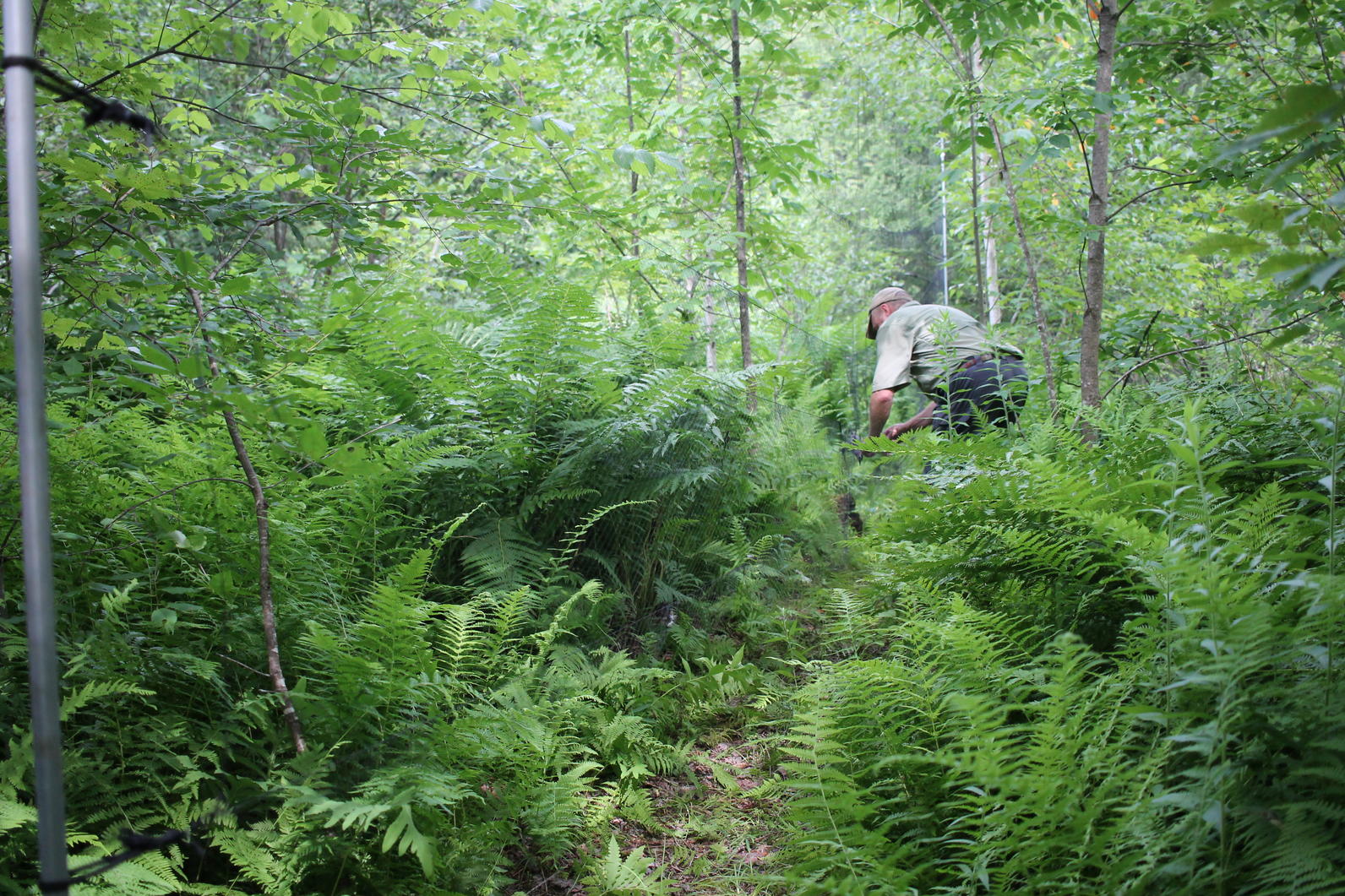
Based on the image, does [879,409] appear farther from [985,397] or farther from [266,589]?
[266,589]

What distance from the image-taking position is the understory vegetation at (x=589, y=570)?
1.51 metres

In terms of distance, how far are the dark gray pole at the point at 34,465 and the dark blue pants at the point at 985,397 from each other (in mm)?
3377

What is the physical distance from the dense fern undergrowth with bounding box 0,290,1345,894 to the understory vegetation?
0.6 inches

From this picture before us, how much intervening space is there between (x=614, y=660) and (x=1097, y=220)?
279cm

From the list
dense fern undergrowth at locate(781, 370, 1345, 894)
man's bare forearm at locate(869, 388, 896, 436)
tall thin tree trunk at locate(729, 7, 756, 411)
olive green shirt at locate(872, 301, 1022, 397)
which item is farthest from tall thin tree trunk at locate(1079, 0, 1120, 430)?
tall thin tree trunk at locate(729, 7, 756, 411)

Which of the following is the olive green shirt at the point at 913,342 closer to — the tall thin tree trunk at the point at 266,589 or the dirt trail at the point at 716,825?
the dirt trail at the point at 716,825

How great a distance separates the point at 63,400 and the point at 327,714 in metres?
1.80

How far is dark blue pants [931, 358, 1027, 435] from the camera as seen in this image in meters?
3.84

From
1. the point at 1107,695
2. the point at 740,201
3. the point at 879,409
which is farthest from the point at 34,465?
the point at 740,201

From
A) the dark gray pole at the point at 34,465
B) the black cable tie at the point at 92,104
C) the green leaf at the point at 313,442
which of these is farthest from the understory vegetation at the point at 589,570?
the black cable tie at the point at 92,104

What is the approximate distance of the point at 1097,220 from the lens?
3.46m

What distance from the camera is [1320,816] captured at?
127 centimetres

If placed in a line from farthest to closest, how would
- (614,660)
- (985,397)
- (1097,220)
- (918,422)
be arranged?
→ 1. (918,422)
2. (985,397)
3. (1097,220)
4. (614,660)

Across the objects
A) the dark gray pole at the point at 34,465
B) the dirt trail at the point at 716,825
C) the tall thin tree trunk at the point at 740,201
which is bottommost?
the dirt trail at the point at 716,825
